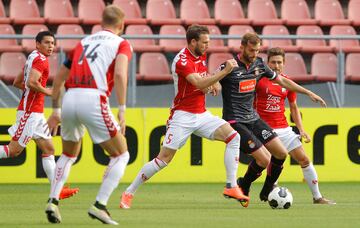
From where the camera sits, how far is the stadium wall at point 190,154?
16.9m

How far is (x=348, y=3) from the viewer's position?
856 inches

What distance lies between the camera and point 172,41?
60.4 ft

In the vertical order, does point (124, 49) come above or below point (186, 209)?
above

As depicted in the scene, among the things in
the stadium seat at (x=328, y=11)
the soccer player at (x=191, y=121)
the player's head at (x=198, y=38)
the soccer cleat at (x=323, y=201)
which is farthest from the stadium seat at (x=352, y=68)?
the player's head at (x=198, y=38)

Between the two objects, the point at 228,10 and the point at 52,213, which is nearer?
the point at 52,213

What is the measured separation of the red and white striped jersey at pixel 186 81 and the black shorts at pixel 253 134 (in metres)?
0.52

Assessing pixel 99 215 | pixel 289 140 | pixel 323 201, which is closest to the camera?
pixel 99 215

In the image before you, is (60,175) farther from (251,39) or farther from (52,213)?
(251,39)

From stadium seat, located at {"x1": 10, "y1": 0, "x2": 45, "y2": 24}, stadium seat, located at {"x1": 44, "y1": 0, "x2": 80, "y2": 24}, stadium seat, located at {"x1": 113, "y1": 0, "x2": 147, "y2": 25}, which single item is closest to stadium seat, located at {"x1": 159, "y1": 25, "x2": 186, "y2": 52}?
stadium seat, located at {"x1": 113, "y1": 0, "x2": 147, "y2": 25}

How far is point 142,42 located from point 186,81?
22.1ft

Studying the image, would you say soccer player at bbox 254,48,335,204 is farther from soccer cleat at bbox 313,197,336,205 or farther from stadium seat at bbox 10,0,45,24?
stadium seat at bbox 10,0,45,24

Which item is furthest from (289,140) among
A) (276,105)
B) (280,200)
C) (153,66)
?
(153,66)

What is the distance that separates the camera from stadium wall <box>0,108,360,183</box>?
55.5 ft

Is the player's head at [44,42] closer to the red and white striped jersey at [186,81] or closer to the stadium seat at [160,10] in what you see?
the red and white striped jersey at [186,81]
